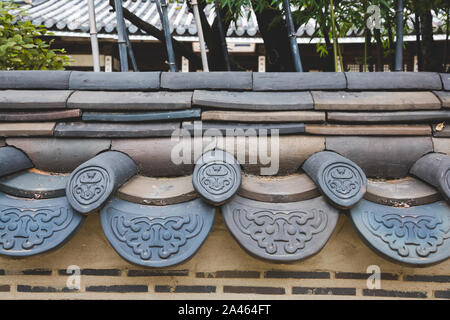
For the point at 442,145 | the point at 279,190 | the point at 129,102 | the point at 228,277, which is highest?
the point at 129,102

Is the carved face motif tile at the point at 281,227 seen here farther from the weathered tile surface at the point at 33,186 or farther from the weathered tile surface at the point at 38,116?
the weathered tile surface at the point at 38,116

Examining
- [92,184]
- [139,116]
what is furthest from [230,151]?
[92,184]

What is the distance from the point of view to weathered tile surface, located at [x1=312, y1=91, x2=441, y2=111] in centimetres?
130

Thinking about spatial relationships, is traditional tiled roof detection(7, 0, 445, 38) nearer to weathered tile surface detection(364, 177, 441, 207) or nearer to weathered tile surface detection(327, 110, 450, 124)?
weathered tile surface detection(327, 110, 450, 124)

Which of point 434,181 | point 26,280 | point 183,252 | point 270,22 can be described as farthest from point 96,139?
point 270,22

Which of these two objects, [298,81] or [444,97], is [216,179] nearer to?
[298,81]

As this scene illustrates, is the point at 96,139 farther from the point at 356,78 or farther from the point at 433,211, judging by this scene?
the point at 433,211

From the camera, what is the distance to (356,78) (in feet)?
4.50

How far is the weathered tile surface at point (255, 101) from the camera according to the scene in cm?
128

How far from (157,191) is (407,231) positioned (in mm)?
842

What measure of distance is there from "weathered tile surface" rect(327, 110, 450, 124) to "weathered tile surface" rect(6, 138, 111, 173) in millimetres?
897

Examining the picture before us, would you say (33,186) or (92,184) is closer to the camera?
(92,184)

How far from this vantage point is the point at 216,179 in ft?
3.53
